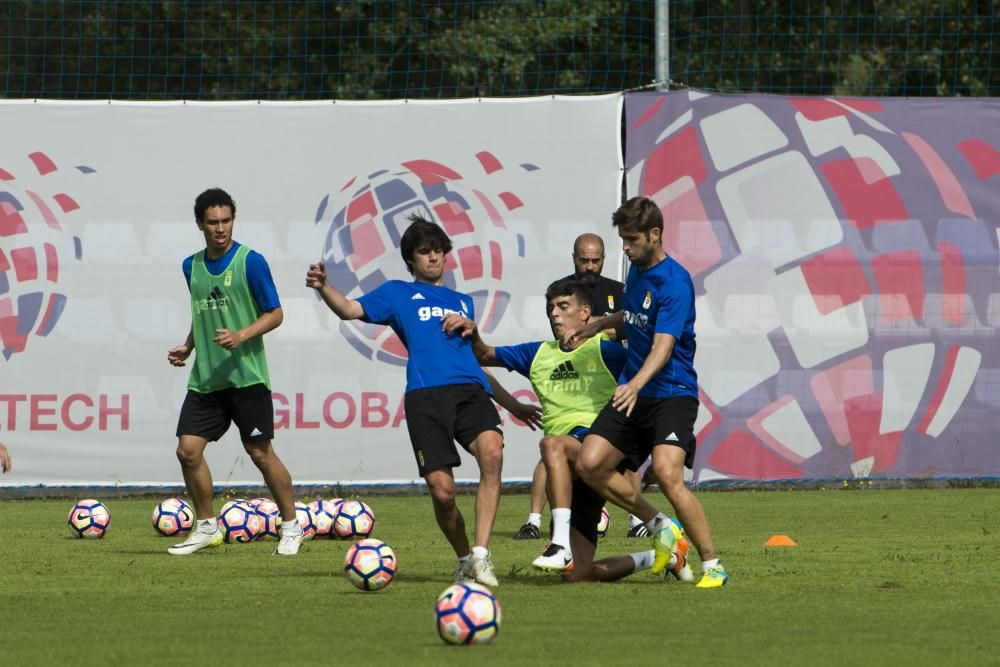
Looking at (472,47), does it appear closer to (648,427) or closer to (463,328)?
(463,328)

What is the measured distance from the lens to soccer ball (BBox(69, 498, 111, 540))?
448 inches

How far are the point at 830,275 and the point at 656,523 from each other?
23.5 feet

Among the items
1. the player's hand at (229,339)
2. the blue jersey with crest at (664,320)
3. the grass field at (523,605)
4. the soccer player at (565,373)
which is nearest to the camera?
the grass field at (523,605)

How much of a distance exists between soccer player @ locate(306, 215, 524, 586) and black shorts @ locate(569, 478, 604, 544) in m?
0.52

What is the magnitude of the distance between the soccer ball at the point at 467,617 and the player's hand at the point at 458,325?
2356 millimetres

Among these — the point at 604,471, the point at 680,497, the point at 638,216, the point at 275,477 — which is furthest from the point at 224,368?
the point at 680,497

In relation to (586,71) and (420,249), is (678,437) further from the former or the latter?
(586,71)

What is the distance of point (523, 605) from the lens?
7465mm

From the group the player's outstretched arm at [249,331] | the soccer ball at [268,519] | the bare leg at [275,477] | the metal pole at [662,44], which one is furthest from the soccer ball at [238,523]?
the metal pole at [662,44]

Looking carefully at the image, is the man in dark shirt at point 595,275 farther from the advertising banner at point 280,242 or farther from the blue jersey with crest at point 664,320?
the advertising banner at point 280,242

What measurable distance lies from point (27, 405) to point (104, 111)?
2.80m

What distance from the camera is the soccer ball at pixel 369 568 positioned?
7938 mm

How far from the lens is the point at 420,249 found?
28.2 feet

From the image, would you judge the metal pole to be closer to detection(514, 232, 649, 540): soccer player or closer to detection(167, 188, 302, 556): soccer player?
detection(514, 232, 649, 540): soccer player
